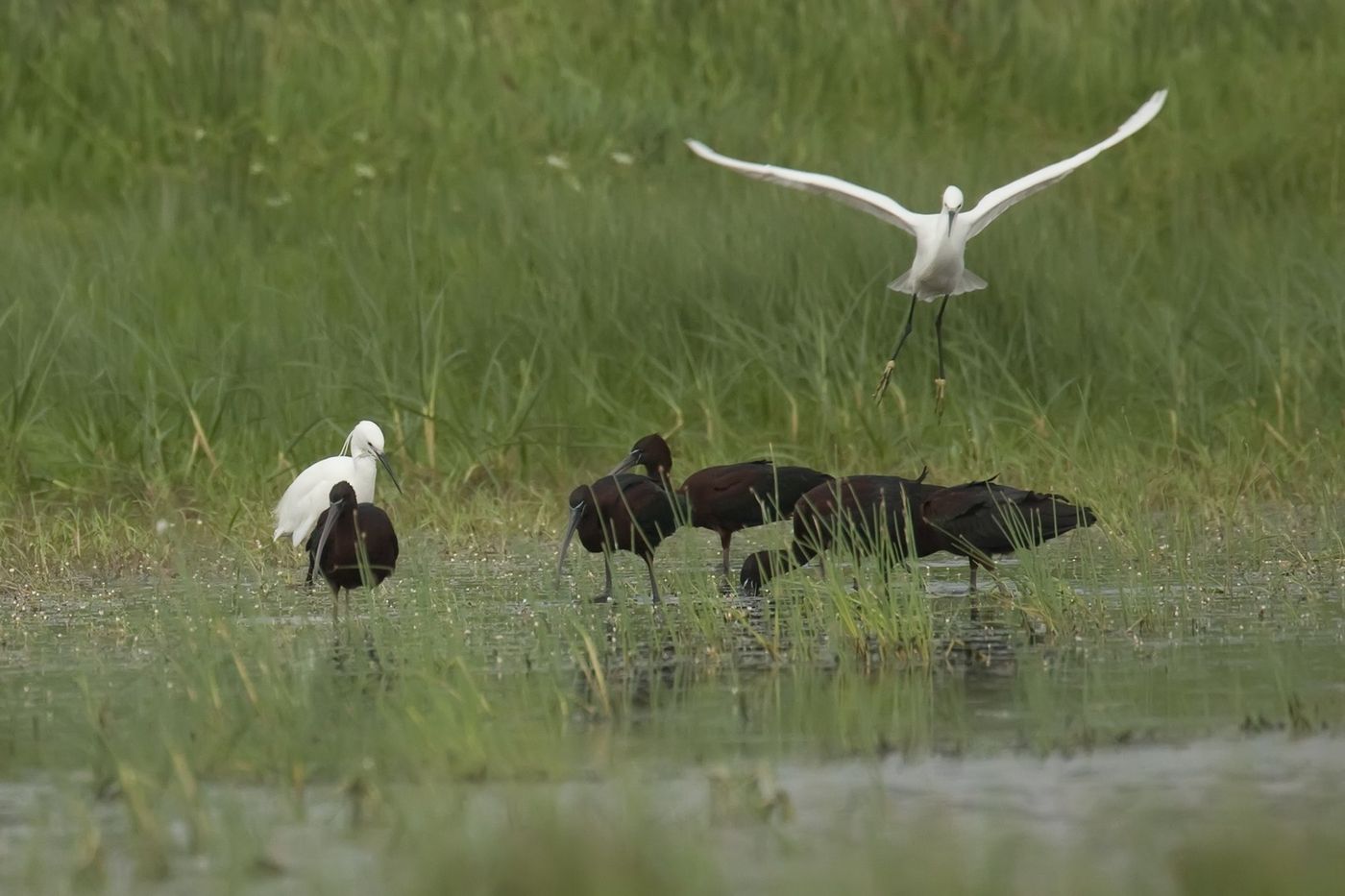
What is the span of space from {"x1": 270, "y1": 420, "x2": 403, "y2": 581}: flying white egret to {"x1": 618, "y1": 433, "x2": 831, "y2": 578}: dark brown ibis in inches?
35.7

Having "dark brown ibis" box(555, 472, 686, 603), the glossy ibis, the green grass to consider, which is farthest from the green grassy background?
the glossy ibis

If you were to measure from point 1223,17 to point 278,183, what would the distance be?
6.53 m

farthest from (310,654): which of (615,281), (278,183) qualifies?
(278,183)

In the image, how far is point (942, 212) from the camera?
9.18m

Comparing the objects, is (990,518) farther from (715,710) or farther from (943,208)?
(943,208)

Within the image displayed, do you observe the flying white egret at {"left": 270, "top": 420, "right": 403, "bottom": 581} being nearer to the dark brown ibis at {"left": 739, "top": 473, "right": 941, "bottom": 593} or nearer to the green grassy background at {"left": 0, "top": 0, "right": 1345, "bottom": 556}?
the green grassy background at {"left": 0, "top": 0, "right": 1345, "bottom": 556}

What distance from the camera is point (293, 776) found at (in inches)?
189

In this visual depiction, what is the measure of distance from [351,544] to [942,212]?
3.01 metres

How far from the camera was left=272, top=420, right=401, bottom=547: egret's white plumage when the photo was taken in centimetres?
809

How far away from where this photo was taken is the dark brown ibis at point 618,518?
7.79 m

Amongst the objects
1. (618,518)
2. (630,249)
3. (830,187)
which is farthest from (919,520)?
(630,249)

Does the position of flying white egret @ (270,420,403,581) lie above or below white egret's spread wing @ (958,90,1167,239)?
below

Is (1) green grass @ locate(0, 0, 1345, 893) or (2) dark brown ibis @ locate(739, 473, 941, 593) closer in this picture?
(1) green grass @ locate(0, 0, 1345, 893)

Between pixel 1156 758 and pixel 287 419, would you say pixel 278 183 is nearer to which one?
pixel 287 419
